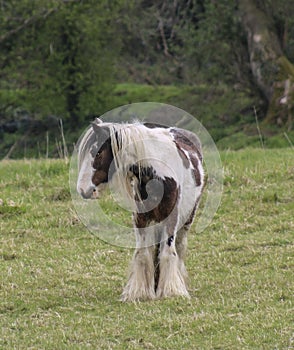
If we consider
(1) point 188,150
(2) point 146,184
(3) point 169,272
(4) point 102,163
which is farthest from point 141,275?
(1) point 188,150

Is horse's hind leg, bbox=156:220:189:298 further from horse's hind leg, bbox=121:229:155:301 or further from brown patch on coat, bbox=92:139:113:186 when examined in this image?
brown patch on coat, bbox=92:139:113:186

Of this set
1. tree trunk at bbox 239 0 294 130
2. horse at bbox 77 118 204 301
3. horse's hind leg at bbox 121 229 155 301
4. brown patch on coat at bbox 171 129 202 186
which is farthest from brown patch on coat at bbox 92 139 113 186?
tree trunk at bbox 239 0 294 130

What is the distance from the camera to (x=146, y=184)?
7469 millimetres

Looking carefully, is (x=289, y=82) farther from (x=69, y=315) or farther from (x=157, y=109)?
(x=69, y=315)

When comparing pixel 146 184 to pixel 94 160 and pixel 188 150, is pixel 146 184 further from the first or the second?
pixel 188 150

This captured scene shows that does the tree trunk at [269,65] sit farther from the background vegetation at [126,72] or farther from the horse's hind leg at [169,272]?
the horse's hind leg at [169,272]

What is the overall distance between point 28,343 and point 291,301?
7.38ft

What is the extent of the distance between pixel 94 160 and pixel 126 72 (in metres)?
22.6

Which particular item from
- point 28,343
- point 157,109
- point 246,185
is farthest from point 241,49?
point 28,343

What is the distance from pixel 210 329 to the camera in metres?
6.71

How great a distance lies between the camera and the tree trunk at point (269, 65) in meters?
20.6

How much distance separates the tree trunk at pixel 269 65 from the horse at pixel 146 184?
41.8 ft

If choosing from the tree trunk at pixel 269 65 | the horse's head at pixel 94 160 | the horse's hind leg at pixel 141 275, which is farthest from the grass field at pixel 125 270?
the tree trunk at pixel 269 65

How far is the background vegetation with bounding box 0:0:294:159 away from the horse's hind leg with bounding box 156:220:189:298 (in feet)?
42.3
